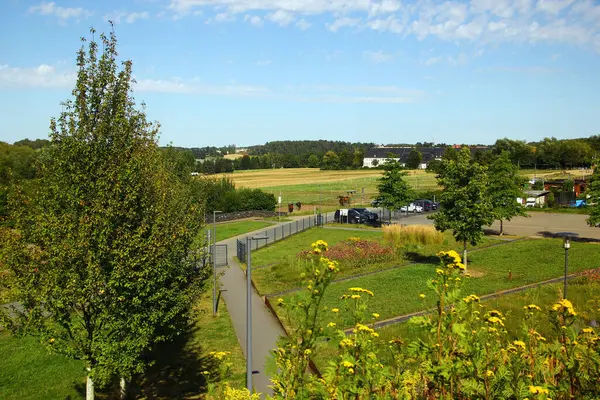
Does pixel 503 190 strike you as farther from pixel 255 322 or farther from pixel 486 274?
pixel 255 322

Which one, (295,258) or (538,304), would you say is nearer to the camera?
(538,304)

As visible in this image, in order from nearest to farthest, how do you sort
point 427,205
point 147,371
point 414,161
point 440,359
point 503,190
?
point 440,359 → point 147,371 → point 503,190 → point 427,205 → point 414,161

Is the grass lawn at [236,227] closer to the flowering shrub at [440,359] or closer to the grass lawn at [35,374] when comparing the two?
Result: the grass lawn at [35,374]

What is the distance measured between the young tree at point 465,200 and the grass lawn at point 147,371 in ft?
40.1

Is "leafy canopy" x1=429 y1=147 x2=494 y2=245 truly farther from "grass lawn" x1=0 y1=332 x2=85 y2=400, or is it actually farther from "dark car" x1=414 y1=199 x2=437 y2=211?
"dark car" x1=414 y1=199 x2=437 y2=211

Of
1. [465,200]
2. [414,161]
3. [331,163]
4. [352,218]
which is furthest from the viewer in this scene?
[331,163]

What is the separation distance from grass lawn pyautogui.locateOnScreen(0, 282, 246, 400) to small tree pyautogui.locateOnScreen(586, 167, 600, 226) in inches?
953

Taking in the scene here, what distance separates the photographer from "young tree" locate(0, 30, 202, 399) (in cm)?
938

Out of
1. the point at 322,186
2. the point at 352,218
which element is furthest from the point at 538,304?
the point at 322,186

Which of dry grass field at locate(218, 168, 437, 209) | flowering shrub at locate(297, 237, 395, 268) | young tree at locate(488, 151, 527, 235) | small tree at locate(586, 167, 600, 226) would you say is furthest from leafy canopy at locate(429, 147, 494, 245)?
dry grass field at locate(218, 168, 437, 209)

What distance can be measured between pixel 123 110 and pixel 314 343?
7.05 meters

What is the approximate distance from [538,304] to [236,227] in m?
29.9

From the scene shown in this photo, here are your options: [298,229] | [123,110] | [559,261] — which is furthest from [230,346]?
[298,229]

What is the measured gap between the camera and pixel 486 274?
23.3 meters
